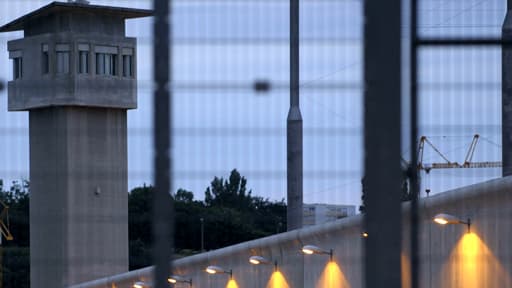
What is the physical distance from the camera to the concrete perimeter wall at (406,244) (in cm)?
1057

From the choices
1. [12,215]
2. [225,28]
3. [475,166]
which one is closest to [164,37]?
[225,28]

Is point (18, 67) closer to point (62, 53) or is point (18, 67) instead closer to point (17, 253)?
point (62, 53)

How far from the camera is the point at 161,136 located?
479cm

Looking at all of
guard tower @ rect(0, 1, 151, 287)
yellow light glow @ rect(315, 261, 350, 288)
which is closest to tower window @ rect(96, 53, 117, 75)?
guard tower @ rect(0, 1, 151, 287)

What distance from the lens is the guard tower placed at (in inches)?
319

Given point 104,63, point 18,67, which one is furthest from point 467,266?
point 104,63

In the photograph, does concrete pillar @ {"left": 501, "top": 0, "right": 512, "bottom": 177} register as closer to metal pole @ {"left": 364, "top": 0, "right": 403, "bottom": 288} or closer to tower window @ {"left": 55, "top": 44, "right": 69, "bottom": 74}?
tower window @ {"left": 55, "top": 44, "right": 69, "bottom": 74}

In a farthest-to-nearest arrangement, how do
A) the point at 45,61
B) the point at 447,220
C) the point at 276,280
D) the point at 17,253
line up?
1. the point at 17,253
2. the point at 276,280
3. the point at 45,61
4. the point at 447,220

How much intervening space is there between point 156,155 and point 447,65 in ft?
6.80

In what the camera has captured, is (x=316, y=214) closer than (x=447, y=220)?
No

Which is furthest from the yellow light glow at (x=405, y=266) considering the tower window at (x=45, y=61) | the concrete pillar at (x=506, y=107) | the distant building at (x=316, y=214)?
the distant building at (x=316, y=214)

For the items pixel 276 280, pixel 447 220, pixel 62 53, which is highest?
pixel 62 53

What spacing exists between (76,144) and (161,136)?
5339mm

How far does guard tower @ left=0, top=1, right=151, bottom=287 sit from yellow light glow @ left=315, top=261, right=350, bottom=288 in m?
2.98
